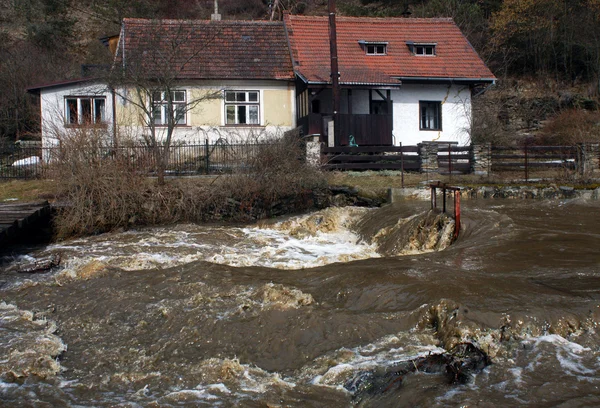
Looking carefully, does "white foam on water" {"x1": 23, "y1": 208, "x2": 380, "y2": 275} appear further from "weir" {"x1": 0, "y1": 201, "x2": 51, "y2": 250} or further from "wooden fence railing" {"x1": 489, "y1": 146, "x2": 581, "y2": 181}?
"wooden fence railing" {"x1": 489, "y1": 146, "x2": 581, "y2": 181}

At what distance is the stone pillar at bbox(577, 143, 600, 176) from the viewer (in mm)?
21766

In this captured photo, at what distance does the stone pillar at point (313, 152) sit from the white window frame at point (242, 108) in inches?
245

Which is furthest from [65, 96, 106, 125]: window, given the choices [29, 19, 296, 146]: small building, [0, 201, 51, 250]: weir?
[0, 201, 51, 250]: weir

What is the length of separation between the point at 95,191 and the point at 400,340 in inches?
465

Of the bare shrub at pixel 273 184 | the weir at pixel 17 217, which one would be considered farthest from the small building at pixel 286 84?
the weir at pixel 17 217

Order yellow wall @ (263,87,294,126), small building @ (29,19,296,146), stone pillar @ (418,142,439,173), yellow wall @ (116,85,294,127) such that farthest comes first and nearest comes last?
1. yellow wall @ (263,87,294,126)
2. yellow wall @ (116,85,294,127)
3. small building @ (29,19,296,146)
4. stone pillar @ (418,142,439,173)

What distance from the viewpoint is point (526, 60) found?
37469 mm

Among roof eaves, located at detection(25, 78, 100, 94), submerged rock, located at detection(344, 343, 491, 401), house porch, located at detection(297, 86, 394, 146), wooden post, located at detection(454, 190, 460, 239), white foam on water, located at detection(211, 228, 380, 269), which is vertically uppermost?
roof eaves, located at detection(25, 78, 100, 94)

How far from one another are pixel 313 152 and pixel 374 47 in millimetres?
10429

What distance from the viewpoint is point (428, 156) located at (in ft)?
73.5

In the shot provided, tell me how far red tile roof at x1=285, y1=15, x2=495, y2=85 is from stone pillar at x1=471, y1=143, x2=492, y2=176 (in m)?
5.01

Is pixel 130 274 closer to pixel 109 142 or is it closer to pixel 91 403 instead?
pixel 91 403

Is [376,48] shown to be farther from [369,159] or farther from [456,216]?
[456,216]

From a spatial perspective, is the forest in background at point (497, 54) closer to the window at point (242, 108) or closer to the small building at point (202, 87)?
the small building at point (202, 87)
